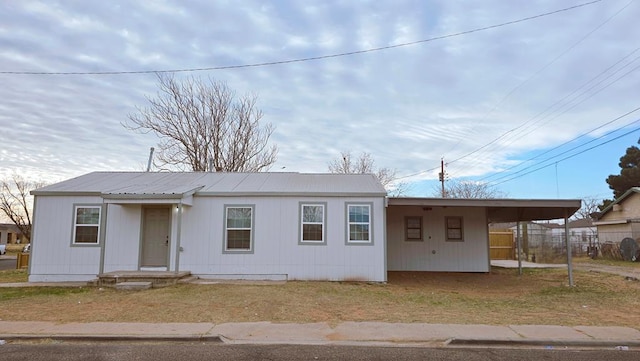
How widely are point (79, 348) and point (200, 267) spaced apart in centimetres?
717

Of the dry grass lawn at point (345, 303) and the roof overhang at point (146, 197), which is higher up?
the roof overhang at point (146, 197)

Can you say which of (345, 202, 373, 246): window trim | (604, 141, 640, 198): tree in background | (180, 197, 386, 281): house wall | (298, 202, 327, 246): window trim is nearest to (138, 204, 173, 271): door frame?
(180, 197, 386, 281): house wall

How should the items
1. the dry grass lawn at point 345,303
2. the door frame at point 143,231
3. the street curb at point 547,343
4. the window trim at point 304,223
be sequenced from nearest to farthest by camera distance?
the street curb at point 547,343
the dry grass lawn at point 345,303
the door frame at point 143,231
the window trim at point 304,223

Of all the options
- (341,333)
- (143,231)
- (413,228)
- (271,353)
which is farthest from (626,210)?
(271,353)

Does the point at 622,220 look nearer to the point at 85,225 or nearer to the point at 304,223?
the point at 304,223

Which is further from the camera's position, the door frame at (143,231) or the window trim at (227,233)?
the window trim at (227,233)

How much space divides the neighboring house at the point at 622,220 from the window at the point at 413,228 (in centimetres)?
1386

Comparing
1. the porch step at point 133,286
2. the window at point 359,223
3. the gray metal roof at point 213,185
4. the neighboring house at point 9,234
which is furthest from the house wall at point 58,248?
the neighboring house at point 9,234

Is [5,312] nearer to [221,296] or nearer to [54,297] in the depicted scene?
[54,297]

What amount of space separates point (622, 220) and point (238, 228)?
2199 cm

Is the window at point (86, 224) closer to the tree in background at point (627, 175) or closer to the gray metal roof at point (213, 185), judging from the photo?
the gray metal roof at point (213, 185)

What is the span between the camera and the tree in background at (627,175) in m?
31.8

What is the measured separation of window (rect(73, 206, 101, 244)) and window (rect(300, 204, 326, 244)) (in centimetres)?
621

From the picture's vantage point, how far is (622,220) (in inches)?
967
